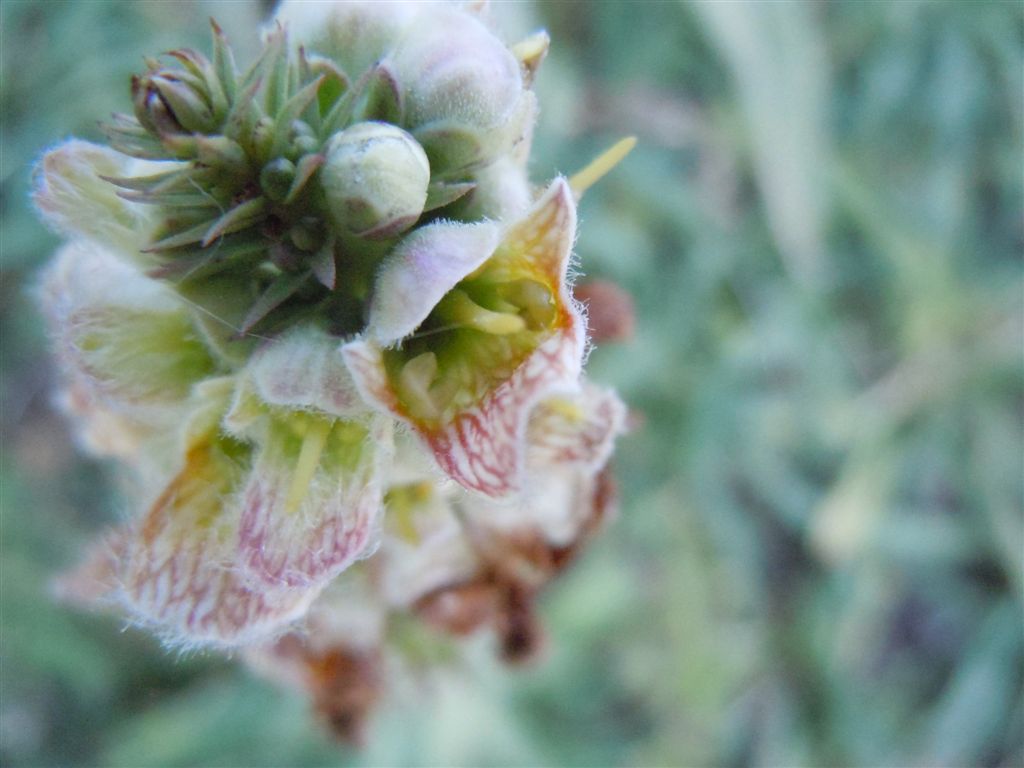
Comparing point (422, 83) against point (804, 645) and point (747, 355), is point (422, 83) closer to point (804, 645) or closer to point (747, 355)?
point (747, 355)

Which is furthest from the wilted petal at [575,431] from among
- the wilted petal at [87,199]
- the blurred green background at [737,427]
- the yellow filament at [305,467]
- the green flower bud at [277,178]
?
the blurred green background at [737,427]

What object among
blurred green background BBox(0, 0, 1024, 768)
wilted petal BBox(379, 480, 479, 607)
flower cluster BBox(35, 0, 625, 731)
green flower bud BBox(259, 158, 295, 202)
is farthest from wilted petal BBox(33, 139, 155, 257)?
blurred green background BBox(0, 0, 1024, 768)

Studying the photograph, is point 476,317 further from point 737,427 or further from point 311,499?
point 737,427

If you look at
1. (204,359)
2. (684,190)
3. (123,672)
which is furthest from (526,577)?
(123,672)

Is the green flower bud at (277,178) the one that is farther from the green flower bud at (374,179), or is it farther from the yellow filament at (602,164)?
the yellow filament at (602,164)

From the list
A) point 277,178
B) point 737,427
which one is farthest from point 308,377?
point 737,427
